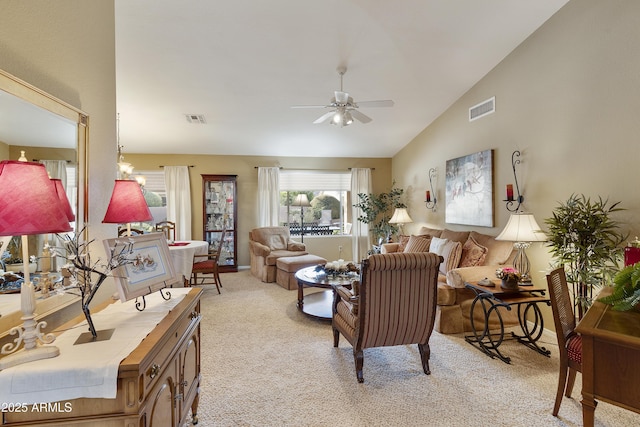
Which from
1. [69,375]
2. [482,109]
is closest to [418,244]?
[482,109]

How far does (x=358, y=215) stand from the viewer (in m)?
7.09

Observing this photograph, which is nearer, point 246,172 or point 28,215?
point 28,215

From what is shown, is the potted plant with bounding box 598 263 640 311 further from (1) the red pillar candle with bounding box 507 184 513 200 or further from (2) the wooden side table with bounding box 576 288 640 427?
(1) the red pillar candle with bounding box 507 184 513 200

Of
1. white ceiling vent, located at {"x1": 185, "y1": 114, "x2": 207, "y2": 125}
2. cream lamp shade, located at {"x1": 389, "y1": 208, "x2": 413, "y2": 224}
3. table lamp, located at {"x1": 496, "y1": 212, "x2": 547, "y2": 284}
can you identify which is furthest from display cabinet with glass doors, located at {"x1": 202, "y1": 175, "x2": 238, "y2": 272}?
table lamp, located at {"x1": 496, "y1": 212, "x2": 547, "y2": 284}

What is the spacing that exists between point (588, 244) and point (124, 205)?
352 cm

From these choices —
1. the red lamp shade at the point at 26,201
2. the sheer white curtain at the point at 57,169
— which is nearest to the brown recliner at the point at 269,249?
the sheer white curtain at the point at 57,169

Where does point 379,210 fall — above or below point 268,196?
below

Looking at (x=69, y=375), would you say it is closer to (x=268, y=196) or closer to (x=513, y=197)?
(x=513, y=197)

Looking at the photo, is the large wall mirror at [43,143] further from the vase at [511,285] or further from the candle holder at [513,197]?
the candle holder at [513,197]

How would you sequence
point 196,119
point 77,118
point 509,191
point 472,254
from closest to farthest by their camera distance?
1. point 77,118
2. point 509,191
3. point 472,254
4. point 196,119

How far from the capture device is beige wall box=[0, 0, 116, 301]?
1.36 m

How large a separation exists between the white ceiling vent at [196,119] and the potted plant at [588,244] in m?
4.76

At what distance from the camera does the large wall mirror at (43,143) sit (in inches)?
49.9

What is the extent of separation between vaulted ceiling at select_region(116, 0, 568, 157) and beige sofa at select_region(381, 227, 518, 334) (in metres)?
2.23
